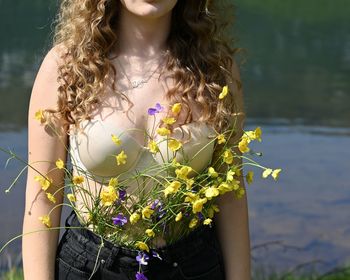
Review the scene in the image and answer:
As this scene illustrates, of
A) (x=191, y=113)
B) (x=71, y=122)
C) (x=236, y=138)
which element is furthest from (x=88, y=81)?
(x=236, y=138)

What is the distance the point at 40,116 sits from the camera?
2.16 metres

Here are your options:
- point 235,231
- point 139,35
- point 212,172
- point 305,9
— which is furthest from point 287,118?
point 305,9

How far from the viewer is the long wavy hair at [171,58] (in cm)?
227

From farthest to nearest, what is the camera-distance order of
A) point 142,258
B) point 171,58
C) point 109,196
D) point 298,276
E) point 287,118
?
point 287,118 < point 298,276 < point 171,58 < point 142,258 < point 109,196

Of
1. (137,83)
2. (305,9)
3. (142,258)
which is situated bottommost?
(142,258)

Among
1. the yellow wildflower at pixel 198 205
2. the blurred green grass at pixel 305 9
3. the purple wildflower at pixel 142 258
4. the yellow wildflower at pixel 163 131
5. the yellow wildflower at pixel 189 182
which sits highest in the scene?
the blurred green grass at pixel 305 9

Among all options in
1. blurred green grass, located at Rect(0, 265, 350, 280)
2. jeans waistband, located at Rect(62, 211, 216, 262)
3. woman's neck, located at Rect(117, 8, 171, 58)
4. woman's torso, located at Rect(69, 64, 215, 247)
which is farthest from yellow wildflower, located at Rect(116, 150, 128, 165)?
blurred green grass, located at Rect(0, 265, 350, 280)

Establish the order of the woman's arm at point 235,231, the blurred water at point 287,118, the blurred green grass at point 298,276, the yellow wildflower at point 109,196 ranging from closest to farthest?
the yellow wildflower at point 109,196
the woman's arm at point 235,231
the blurred green grass at point 298,276
the blurred water at point 287,118

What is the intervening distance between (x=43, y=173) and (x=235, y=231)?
1.76 feet

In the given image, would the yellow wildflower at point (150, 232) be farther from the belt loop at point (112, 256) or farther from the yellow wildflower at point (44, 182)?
the yellow wildflower at point (44, 182)

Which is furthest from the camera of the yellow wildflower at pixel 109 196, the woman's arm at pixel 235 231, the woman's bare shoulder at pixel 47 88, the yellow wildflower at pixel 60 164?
the woman's arm at pixel 235 231

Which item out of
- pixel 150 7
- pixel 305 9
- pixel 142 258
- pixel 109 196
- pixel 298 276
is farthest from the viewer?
pixel 305 9

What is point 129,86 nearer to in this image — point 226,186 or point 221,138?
point 221,138

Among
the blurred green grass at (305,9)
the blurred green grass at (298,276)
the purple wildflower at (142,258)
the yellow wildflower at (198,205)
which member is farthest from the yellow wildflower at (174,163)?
the blurred green grass at (305,9)
